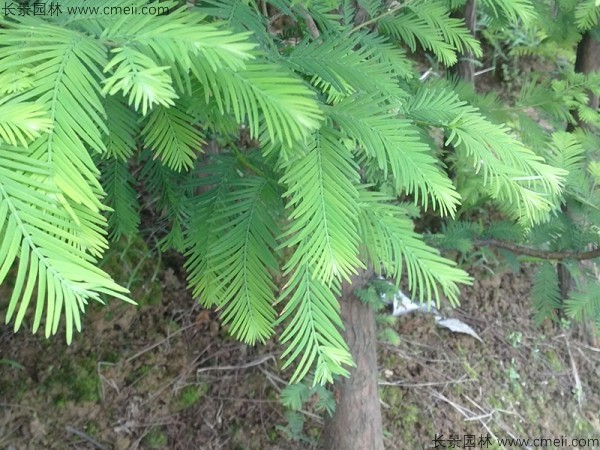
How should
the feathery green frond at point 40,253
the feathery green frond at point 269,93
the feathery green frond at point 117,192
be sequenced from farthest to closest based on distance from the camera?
the feathery green frond at point 117,192 < the feathery green frond at point 269,93 < the feathery green frond at point 40,253

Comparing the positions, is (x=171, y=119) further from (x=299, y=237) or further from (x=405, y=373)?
(x=405, y=373)

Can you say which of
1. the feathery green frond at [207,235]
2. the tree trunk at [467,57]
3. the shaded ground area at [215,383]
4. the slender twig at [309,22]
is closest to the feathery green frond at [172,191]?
the feathery green frond at [207,235]

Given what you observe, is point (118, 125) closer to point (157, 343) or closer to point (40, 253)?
point (40, 253)

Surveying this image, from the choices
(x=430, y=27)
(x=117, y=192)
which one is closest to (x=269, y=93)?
(x=117, y=192)

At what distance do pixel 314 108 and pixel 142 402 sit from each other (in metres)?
1.35

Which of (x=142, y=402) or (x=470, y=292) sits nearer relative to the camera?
(x=142, y=402)

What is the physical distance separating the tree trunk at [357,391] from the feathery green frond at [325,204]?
0.79 meters

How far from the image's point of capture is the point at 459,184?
174 cm

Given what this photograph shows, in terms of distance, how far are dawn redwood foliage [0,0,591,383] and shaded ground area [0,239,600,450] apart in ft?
2.48

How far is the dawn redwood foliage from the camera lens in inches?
18.0

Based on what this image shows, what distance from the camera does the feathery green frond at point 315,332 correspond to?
2.05 ft

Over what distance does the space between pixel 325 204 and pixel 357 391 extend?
983mm

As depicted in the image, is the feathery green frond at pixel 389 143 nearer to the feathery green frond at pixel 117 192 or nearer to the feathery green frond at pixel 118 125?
the feathery green frond at pixel 118 125

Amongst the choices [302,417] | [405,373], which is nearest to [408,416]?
[405,373]
